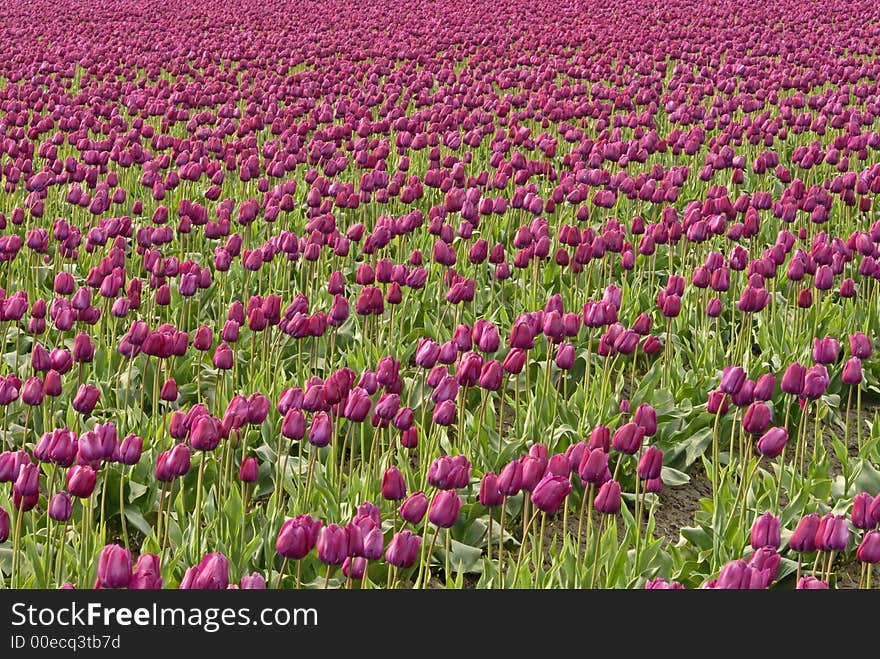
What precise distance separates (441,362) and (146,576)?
6.16 ft

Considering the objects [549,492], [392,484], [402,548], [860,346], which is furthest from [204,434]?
[860,346]

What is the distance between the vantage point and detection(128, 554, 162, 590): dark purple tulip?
7.98ft

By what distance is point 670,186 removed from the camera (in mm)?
7168

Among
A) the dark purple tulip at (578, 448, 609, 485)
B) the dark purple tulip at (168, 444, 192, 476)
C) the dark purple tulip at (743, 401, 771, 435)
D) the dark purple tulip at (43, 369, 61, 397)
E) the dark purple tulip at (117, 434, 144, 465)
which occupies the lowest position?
the dark purple tulip at (578, 448, 609, 485)

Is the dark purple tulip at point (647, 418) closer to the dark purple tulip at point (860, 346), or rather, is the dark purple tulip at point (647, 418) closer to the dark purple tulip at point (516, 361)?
the dark purple tulip at point (516, 361)

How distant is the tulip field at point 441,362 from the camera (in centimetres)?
335

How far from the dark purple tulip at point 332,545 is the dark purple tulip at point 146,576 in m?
0.40

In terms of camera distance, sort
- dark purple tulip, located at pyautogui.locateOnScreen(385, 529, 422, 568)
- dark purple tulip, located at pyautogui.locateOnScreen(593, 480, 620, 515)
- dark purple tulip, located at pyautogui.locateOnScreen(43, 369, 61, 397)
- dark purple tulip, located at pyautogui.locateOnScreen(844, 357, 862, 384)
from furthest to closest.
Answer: dark purple tulip, located at pyautogui.locateOnScreen(844, 357, 862, 384) → dark purple tulip, located at pyautogui.locateOnScreen(43, 369, 61, 397) → dark purple tulip, located at pyautogui.locateOnScreen(593, 480, 620, 515) → dark purple tulip, located at pyautogui.locateOnScreen(385, 529, 422, 568)

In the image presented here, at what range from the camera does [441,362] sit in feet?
13.6

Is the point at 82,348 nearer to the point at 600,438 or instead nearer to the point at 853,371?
the point at 600,438

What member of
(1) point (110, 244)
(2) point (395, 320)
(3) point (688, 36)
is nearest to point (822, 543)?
(2) point (395, 320)

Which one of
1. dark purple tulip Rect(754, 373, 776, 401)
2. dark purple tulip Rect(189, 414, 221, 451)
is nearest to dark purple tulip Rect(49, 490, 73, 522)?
dark purple tulip Rect(189, 414, 221, 451)

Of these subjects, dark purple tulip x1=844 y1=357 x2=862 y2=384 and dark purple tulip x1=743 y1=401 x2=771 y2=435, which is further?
dark purple tulip x1=844 y1=357 x2=862 y2=384

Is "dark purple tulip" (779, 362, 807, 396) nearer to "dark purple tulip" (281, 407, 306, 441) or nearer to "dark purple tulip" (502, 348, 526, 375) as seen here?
"dark purple tulip" (502, 348, 526, 375)
